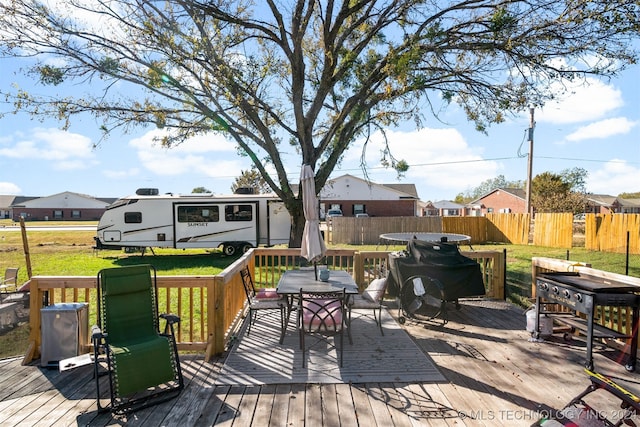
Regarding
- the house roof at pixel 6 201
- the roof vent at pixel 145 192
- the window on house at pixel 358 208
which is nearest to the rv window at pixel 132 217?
the roof vent at pixel 145 192

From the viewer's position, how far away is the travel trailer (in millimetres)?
13125

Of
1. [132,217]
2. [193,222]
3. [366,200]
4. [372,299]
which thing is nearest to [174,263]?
[193,222]

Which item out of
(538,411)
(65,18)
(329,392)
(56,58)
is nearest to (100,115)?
(56,58)

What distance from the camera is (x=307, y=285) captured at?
4316mm

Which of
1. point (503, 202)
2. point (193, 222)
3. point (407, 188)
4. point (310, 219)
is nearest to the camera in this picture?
point (310, 219)

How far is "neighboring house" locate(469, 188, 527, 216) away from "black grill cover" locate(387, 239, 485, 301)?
34.5 m

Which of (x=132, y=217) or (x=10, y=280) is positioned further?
(x=132, y=217)

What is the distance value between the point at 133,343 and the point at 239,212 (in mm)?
10428

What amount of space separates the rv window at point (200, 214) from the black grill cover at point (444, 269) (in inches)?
365

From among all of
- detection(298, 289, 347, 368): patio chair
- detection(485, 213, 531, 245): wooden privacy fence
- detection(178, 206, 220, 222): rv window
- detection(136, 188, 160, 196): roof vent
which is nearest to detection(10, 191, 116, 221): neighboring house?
detection(136, 188, 160, 196): roof vent

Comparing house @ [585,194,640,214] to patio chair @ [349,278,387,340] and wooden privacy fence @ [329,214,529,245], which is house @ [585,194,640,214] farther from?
patio chair @ [349,278,387,340]

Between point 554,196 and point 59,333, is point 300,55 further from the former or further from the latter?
point 554,196

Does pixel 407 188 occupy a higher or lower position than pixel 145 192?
higher

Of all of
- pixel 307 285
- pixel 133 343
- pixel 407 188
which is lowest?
pixel 133 343
